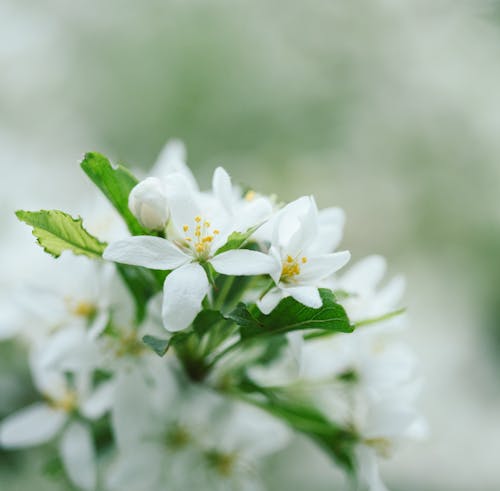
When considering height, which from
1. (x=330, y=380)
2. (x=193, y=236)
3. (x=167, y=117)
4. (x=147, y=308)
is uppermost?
(x=167, y=117)

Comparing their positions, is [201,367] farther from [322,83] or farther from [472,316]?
[322,83]

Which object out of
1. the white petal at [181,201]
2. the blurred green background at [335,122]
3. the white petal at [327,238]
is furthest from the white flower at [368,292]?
the blurred green background at [335,122]

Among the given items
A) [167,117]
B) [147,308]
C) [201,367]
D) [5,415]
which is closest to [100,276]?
[147,308]

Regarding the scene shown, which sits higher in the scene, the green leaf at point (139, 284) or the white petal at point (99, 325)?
the green leaf at point (139, 284)

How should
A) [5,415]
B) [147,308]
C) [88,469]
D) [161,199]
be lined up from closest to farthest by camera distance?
[161,199]
[147,308]
[88,469]
[5,415]

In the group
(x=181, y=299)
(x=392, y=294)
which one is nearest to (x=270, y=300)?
(x=181, y=299)

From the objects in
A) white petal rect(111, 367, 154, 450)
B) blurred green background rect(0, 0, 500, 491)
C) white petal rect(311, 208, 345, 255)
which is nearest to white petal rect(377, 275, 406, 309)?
white petal rect(311, 208, 345, 255)

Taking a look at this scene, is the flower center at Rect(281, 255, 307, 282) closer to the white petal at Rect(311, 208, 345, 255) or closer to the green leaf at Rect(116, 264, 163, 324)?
the white petal at Rect(311, 208, 345, 255)

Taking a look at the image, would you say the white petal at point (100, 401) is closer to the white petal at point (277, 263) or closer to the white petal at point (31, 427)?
the white petal at point (31, 427)
